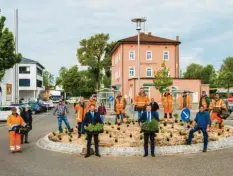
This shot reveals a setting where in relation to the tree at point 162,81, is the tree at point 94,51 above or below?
above

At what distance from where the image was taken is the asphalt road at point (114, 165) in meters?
9.46

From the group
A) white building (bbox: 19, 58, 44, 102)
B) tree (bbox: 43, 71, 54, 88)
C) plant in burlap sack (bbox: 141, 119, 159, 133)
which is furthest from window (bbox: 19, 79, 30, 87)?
plant in burlap sack (bbox: 141, 119, 159, 133)

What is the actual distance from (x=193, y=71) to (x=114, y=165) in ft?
411

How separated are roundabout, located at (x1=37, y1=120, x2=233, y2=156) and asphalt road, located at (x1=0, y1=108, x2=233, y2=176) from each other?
506 millimetres

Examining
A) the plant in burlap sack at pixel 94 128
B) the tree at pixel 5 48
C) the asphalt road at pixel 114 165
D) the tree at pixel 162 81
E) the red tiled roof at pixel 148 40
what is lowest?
the asphalt road at pixel 114 165

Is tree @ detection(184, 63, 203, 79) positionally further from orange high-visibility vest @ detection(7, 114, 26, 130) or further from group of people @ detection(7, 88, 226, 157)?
orange high-visibility vest @ detection(7, 114, 26, 130)

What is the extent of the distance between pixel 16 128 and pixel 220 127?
8.61 meters

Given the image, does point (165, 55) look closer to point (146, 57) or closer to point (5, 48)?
point (146, 57)

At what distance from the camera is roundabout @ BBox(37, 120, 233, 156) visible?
484 inches

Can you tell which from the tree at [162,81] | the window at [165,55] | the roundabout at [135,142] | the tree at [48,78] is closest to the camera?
the roundabout at [135,142]

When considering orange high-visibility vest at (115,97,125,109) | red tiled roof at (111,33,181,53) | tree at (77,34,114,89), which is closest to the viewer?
orange high-visibility vest at (115,97,125,109)

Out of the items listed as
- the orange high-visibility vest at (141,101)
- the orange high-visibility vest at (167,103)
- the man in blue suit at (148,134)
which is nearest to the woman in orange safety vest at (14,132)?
the man in blue suit at (148,134)

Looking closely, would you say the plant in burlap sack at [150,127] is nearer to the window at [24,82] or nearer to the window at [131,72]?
the window at [131,72]

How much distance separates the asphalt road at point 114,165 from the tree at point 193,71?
11817cm
